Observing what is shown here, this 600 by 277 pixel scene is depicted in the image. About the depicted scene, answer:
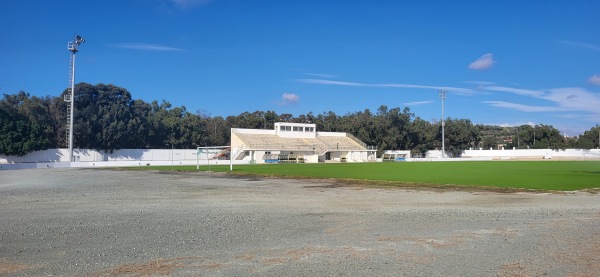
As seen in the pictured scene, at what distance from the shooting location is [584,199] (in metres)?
19.5

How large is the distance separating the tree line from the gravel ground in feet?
219

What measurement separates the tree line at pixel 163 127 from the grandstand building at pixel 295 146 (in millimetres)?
9308

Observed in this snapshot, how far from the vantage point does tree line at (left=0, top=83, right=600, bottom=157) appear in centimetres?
7862

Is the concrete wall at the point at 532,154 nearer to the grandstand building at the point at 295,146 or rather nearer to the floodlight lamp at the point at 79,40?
the grandstand building at the point at 295,146

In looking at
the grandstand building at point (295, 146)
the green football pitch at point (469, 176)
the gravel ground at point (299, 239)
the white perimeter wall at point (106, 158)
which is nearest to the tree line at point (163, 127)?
the white perimeter wall at point (106, 158)

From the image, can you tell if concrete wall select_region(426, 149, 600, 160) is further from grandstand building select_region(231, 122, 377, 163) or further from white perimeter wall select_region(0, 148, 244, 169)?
white perimeter wall select_region(0, 148, 244, 169)

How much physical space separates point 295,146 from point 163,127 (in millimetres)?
27139

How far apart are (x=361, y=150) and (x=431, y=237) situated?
91334 millimetres

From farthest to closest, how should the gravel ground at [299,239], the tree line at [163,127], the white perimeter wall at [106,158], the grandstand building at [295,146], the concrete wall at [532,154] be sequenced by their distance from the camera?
the concrete wall at [532,154] → the grandstand building at [295,146] → the tree line at [163,127] → the white perimeter wall at [106,158] → the gravel ground at [299,239]

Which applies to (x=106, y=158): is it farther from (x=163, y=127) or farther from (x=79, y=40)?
(x=79, y=40)

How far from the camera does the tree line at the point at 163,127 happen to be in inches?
3095

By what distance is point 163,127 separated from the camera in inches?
3706

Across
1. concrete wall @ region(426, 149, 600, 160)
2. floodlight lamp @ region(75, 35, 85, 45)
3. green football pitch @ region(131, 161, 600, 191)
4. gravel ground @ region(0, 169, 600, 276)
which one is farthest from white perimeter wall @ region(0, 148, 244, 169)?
concrete wall @ region(426, 149, 600, 160)

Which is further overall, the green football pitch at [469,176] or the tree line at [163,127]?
the tree line at [163,127]
